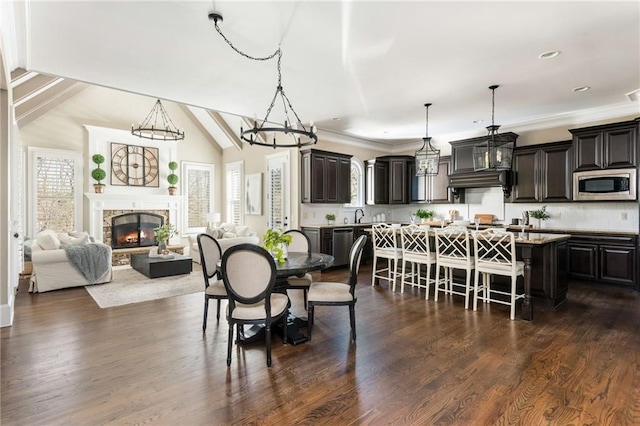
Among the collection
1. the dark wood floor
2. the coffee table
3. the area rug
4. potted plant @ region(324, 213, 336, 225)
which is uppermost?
potted plant @ region(324, 213, 336, 225)

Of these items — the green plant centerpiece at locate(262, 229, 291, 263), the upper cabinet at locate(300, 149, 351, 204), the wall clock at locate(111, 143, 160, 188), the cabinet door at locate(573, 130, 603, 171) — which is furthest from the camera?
the wall clock at locate(111, 143, 160, 188)

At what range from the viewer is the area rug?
470 cm

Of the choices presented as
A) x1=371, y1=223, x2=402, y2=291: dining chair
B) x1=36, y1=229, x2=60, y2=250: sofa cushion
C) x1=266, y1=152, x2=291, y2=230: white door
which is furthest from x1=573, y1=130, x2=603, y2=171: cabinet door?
x1=36, y1=229, x2=60, y2=250: sofa cushion

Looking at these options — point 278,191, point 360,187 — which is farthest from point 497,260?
point 278,191

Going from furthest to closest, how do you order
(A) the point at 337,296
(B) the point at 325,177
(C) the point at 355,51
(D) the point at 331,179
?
(D) the point at 331,179
(B) the point at 325,177
(C) the point at 355,51
(A) the point at 337,296

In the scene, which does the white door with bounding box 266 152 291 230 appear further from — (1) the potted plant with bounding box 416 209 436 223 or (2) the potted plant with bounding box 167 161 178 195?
(1) the potted plant with bounding box 416 209 436 223

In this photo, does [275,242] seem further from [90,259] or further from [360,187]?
[360,187]

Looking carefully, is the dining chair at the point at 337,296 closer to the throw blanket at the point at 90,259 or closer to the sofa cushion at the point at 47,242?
the throw blanket at the point at 90,259

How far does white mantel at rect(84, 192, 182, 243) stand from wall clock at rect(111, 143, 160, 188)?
0.38 m

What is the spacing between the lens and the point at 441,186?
7.58 metres

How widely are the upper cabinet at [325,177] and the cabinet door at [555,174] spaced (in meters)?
3.70

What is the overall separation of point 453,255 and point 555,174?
3.02 metres

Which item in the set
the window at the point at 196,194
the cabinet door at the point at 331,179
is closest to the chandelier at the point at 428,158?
the cabinet door at the point at 331,179

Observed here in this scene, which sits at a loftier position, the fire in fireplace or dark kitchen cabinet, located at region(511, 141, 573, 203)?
dark kitchen cabinet, located at region(511, 141, 573, 203)
